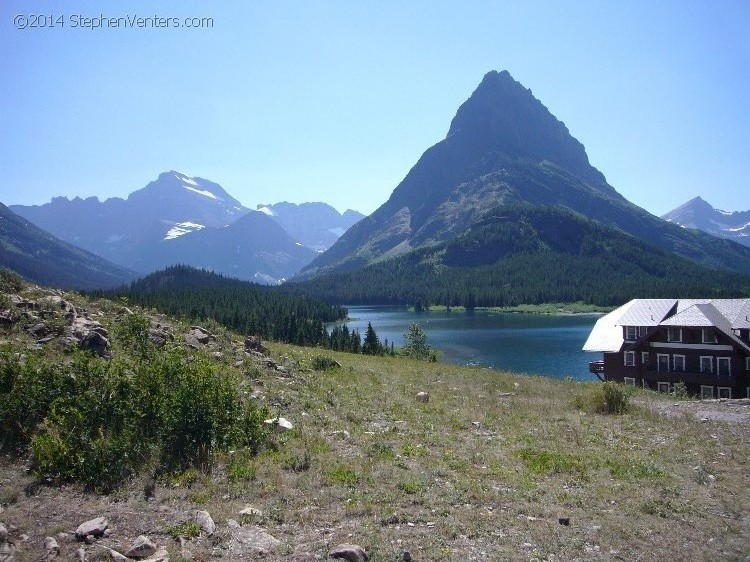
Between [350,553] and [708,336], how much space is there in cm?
5914

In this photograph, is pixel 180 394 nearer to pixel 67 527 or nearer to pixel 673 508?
pixel 67 527

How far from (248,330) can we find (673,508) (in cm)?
9099

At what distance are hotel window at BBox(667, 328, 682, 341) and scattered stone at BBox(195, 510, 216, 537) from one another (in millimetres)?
60498

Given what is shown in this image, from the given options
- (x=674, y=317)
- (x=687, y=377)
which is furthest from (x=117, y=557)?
(x=674, y=317)

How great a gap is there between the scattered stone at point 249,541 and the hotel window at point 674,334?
59929 mm

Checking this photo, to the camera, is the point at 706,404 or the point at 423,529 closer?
the point at 423,529

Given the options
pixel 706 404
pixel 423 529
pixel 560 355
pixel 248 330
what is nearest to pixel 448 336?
pixel 560 355

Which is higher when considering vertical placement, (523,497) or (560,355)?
(523,497)

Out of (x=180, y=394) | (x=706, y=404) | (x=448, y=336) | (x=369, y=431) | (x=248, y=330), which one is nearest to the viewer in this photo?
(x=180, y=394)

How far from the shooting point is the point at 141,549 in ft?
29.3

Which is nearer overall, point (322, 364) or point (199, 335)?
point (199, 335)

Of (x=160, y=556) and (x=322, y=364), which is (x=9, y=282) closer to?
(x=322, y=364)

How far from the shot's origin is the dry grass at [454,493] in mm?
9969

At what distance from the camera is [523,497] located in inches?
491
